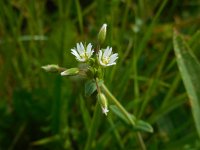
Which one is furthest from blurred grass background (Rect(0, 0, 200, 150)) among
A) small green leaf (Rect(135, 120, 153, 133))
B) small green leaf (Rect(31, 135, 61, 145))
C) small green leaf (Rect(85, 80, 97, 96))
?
small green leaf (Rect(85, 80, 97, 96))

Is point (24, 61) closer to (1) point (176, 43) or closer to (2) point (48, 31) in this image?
(2) point (48, 31)

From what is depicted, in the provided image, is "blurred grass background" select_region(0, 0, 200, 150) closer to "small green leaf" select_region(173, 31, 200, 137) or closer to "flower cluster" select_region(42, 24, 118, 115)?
"small green leaf" select_region(173, 31, 200, 137)

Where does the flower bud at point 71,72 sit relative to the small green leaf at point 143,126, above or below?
above

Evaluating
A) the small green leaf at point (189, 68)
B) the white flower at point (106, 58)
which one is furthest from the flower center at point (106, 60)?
the small green leaf at point (189, 68)

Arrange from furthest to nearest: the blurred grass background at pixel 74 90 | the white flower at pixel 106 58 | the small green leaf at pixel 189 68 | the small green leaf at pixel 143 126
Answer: the blurred grass background at pixel 74 90, the small green leaf at pixel 189 68, the small green leaf at pixel 143 126, the white flower at pixel 106 58

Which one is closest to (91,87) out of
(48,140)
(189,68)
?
(189,68)

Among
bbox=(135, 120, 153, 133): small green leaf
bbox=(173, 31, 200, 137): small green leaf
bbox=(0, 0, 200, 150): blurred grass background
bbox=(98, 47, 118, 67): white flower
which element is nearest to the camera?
bbox=(98, 47, 118, 67): white flower

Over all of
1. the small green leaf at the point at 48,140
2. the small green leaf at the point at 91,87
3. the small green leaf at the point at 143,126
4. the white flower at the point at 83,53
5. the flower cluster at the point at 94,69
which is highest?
the small green leaf at the point at 48,140

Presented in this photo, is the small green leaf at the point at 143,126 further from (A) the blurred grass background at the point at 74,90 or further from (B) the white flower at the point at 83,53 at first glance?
(B) the white flower at the point at 83,53
